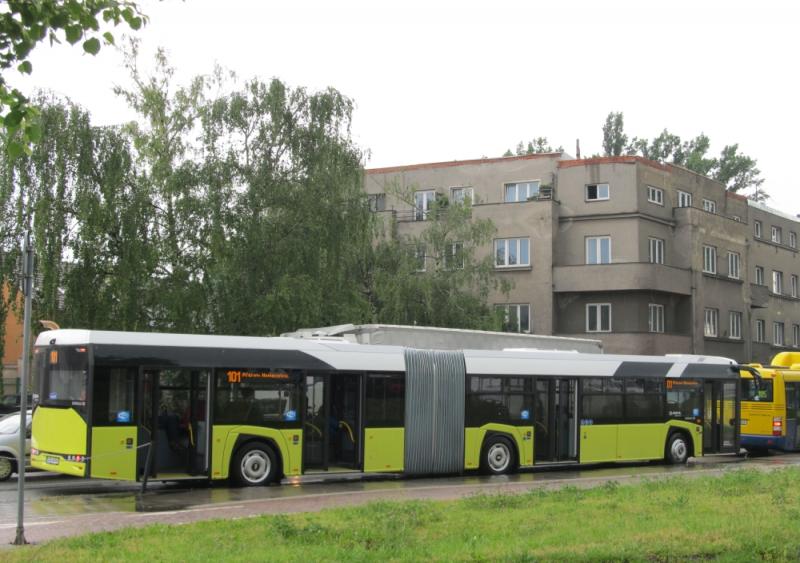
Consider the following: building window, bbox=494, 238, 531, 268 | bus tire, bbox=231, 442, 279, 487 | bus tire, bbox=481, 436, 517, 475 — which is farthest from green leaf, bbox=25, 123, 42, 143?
building window, bbox=494, 238, 531, 268

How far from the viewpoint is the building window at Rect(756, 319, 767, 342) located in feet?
187

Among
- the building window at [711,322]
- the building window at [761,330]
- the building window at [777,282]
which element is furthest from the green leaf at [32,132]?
the building window at [777,282]

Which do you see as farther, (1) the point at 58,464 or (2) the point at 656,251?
(2) the point at 656,251

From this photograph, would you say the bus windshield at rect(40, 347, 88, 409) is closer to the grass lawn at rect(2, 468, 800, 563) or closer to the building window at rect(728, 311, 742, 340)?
the grass lawn at rect(2, 468, 800, 563)

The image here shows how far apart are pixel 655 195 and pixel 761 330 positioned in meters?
13.9

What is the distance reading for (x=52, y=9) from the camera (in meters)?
8.75

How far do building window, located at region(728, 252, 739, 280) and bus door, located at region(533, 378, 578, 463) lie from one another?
104ft

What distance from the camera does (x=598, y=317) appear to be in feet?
153

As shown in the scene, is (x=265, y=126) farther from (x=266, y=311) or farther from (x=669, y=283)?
(x=669, y=283)

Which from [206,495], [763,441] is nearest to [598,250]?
[763,441]

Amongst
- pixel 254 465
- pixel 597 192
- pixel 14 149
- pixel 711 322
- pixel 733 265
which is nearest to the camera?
pixel 14 149

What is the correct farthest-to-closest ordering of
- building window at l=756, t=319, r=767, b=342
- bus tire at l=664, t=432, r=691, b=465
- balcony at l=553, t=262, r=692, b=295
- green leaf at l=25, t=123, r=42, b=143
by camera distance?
building window at l=756, t=319, r=767, b=342
balcony at l=553, t=262, r=692, b=295
bus tire at l=664, t=432, r=691, b=465
green leaf at l=25, t=123, r=42, b=143

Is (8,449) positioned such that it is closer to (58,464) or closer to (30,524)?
(58,464)

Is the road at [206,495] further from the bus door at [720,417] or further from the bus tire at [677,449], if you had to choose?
the bus door at [720,417]
